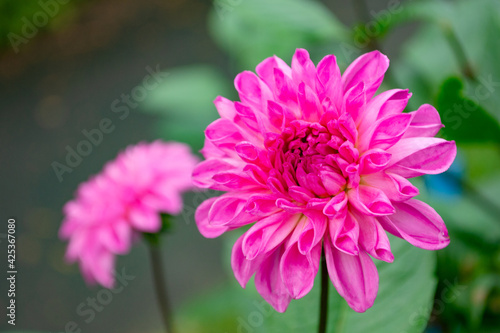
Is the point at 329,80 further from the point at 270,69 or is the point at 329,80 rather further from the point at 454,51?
the point at 454,51

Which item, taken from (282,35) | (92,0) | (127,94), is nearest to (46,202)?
(127,94)

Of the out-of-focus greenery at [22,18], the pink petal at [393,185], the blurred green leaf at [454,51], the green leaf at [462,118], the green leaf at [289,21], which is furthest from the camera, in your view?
the out-of-focus greenery at [22,18]

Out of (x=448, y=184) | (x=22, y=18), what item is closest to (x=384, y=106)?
(x=448, y=184)

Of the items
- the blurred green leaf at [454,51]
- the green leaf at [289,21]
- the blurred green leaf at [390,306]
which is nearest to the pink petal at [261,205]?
the blurred green leaf at [390,306]

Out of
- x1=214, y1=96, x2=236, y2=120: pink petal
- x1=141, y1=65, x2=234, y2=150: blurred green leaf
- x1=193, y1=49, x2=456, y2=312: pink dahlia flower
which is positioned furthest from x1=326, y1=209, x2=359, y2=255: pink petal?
x1=141, y1=65, x2=234, y2=150: blurred green leaf

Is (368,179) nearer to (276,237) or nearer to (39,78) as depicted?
(276,237)

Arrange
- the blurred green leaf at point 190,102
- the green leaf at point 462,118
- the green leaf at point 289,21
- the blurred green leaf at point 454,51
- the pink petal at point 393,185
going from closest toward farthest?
the pink petal at point 393,185 → the green leaf at point 462,118 → the blurred green leaf at point 454,51 → the green leaf at point 289,21 → the blurred green leaf at point 190,102

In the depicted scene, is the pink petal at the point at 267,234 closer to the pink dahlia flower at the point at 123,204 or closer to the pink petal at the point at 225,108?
the pink petal at the point at 225,108
